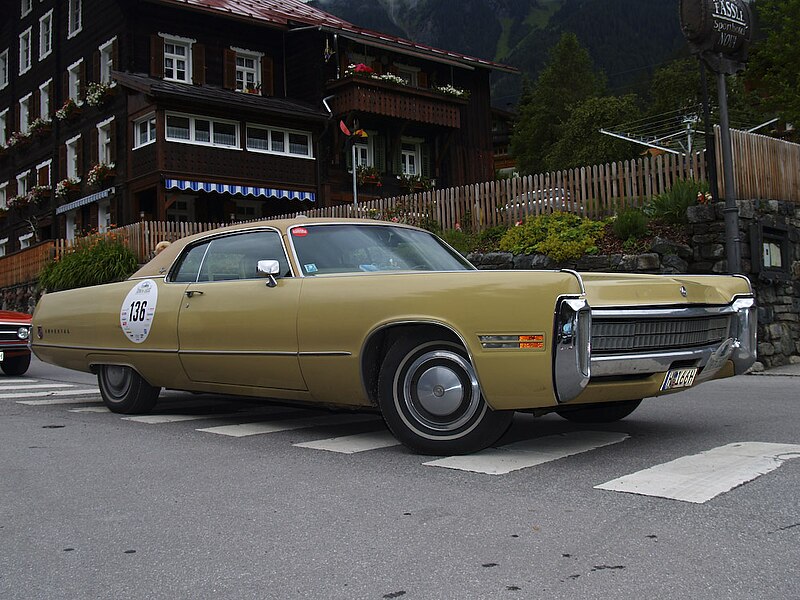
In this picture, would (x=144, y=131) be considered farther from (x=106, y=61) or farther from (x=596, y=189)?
(x=596, y=189)

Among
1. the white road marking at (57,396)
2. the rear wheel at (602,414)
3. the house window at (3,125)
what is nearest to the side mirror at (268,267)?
the rear wheel at (602,414)

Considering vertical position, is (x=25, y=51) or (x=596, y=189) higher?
(x=25, y=51)

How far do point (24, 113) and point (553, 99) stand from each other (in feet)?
146

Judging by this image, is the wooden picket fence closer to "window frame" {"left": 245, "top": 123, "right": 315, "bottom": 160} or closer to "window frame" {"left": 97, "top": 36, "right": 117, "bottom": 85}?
"window frame" {"left": 245, "top": 123, "right": 315, "bottom": 160}

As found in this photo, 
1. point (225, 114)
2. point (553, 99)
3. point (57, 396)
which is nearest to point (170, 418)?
point (57, 396)

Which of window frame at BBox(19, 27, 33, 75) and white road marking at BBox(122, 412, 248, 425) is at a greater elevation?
window frame at BBox(19, 27, 33, 75)

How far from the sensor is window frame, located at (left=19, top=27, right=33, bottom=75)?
38.7 m

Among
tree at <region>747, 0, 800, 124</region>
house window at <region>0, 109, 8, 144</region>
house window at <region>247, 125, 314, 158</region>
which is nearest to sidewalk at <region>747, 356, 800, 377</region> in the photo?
house window at <region>247, 125, 314, 158</region>

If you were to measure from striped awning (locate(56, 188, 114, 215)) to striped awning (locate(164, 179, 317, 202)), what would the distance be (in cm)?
368

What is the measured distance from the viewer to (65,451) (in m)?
5.59

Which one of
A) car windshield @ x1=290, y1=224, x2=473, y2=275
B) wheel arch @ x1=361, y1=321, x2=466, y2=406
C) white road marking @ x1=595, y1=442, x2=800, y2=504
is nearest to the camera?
white road marking @ x1=595, y1=442, x2=800, y2=504

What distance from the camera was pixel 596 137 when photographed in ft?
166

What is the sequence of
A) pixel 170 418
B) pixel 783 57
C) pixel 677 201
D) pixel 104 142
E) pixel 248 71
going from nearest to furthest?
pixel 170 418
pixel 677 201
pixel 104 142
pixel 248 71
pixel 783 57

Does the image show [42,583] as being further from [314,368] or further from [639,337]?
[639,337]
